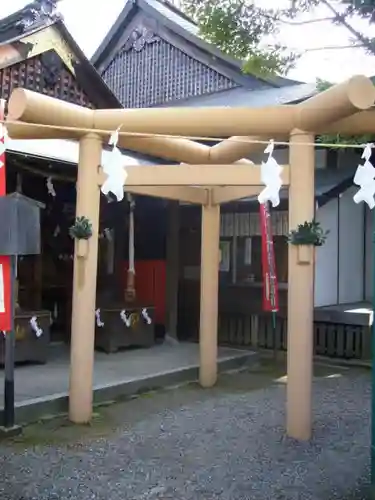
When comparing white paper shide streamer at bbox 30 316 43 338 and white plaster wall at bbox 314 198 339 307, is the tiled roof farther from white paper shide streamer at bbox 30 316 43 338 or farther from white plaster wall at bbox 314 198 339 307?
white paper shide streamer at bbox 30 316 43 338

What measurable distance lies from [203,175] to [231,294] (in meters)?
5.32

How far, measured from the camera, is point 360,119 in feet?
15.8

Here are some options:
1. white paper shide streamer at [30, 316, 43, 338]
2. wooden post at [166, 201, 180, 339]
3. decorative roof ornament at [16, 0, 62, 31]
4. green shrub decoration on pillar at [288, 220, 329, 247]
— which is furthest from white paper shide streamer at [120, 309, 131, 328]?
green shrub decoration on pillar at [288, 220, 329, 247]

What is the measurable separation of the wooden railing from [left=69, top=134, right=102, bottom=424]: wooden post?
4.12 metres

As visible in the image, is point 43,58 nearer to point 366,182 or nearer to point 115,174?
point 115,174

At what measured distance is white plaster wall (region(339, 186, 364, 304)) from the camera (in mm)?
10180

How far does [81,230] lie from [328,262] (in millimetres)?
5823

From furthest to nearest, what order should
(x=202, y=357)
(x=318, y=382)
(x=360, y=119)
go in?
(x=318, y=382) < (x=202, y=357) < (x=360, y=119)

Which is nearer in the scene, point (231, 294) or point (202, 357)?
point (202, 357)

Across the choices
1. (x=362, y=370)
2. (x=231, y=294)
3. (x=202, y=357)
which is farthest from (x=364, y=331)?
(x=202, y=357)

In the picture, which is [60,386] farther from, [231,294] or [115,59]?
[115,59]

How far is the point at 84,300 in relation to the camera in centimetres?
537

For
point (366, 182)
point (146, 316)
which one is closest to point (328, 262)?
point (146, 316)

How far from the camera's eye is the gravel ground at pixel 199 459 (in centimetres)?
389
